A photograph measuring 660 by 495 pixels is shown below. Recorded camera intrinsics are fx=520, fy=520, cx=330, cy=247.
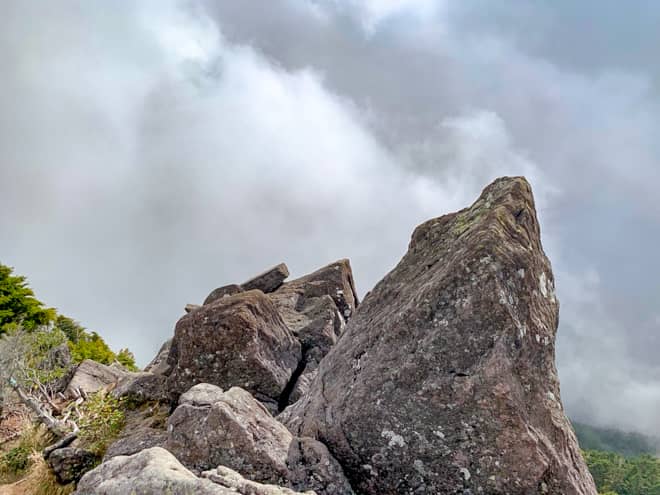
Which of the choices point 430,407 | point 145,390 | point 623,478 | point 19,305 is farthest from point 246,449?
point 623,478

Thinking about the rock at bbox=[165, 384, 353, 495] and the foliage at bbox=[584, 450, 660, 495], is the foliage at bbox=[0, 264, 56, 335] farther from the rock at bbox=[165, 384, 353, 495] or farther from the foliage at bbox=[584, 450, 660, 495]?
the foliage at bbox=[584, 450, 660, 495]

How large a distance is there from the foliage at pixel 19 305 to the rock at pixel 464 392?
47.8m

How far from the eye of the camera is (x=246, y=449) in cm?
1041

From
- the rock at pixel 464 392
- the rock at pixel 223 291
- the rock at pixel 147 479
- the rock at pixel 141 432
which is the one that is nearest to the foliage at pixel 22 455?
the rock at pixel 141 432

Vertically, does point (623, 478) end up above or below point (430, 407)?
above

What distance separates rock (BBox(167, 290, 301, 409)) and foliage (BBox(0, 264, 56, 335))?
1599 inches

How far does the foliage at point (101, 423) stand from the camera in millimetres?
16062

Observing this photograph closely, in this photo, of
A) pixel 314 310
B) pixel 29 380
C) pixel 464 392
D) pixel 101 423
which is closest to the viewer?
pixel 464 392

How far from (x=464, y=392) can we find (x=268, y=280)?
20611mm

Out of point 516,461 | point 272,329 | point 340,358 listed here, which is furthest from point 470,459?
point 272,329

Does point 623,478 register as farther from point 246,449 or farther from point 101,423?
point 246,449

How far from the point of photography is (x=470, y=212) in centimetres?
1480

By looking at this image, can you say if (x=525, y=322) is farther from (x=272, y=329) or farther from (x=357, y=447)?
(x=272, y=329)

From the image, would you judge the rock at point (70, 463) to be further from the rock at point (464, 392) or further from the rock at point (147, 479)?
the rock at point (147, 479)
